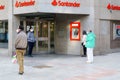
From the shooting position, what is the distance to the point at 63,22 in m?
23.2

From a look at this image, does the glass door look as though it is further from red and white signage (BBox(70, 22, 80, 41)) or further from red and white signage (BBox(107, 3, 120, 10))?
red and white signage (BBox(107, 3, 120, 10))

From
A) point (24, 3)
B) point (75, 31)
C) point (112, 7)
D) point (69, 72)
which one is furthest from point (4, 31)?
point (69, 72)

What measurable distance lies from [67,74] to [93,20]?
8407mm

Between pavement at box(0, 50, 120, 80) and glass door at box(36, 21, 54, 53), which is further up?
glass door at box(36, 21, 54, 53)

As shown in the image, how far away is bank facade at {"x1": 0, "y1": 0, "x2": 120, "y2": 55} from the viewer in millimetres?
20516

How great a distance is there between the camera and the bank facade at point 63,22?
2052cm

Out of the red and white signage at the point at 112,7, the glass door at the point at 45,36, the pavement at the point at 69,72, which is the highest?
the red and white signage at the point at 112,7

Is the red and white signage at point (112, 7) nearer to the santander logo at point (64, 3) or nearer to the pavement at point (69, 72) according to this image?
the santander logo at point (64, 3)

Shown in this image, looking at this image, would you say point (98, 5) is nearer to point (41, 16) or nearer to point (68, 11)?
point (68, 11)

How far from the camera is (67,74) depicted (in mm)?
13508

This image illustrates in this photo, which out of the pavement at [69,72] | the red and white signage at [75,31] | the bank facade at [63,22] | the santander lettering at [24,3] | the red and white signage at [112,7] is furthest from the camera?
the red and white signage at [112,7]

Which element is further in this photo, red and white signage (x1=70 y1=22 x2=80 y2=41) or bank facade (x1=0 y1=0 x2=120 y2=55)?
red and white signage (x1=70 y1=22 x2=80 y2=41)

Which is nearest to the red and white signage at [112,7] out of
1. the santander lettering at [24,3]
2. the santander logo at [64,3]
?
the santander logo at [64,3]

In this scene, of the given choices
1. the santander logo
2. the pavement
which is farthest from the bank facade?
the pavement
